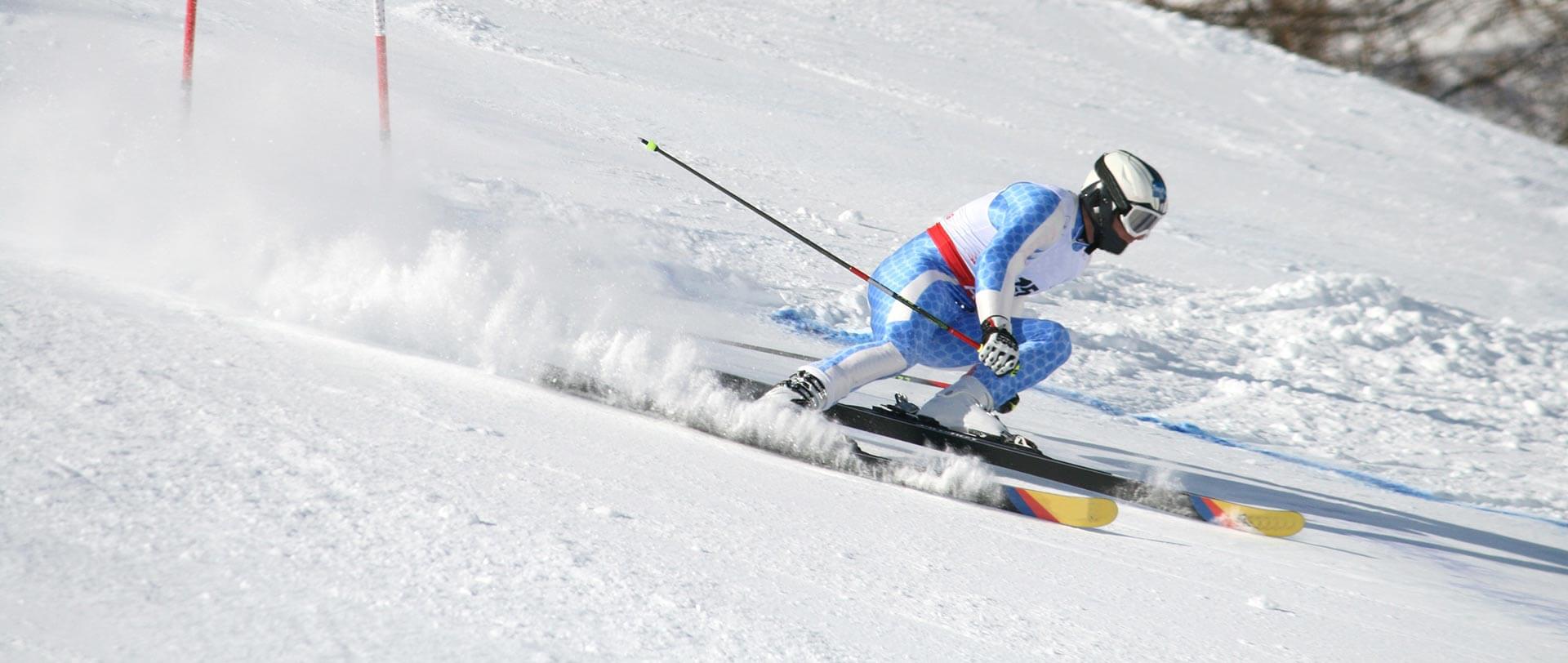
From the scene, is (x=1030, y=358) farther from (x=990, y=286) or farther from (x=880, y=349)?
(x=880, y=349)

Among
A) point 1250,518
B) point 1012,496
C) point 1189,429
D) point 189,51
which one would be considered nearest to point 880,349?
point 1012,496

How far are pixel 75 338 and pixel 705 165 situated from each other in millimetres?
5317

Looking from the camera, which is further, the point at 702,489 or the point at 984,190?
the point at 984,190

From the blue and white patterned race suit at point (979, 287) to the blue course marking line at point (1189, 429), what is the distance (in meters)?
1.57

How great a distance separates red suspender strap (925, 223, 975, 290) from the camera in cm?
374

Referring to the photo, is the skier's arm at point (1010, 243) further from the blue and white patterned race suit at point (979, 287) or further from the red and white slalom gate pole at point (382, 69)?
the red and white slalom gate pole at point (382, 69)

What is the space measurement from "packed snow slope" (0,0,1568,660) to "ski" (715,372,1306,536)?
9 centimetres

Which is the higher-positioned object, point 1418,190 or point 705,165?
point 1418,190

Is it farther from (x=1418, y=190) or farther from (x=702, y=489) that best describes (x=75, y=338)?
(x=1418, y=190)

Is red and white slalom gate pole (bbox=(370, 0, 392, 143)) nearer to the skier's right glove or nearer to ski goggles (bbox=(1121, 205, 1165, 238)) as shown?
the skier's right glove

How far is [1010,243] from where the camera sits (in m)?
3.47

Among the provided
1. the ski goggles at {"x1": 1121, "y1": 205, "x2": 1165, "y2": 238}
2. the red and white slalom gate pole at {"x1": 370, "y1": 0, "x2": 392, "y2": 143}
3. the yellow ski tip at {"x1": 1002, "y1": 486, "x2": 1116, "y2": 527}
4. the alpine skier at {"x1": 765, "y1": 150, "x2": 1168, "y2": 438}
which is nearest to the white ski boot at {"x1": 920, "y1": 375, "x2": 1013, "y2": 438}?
the alpine skier at {"x1": 765, "y1": 150, "x2": 1168, "y2": 438}

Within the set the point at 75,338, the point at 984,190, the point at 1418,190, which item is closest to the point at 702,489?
the point at 75,338

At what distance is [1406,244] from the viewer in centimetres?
1031
